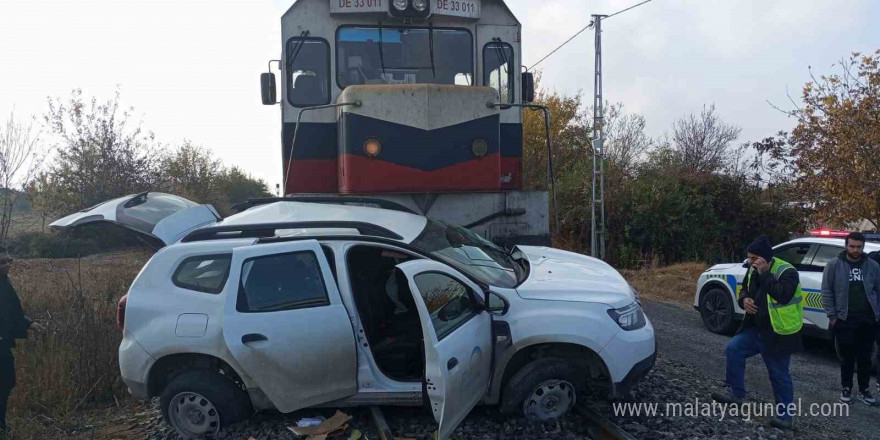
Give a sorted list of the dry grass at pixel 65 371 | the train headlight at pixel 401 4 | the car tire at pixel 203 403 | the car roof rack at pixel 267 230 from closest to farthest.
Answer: the car tire at pixel 203 403
the car roof rack at pixel 267 230
the dry grass at pixel 65 371
the train headlight at pixel 401 4

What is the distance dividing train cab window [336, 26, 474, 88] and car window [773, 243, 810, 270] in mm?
5137

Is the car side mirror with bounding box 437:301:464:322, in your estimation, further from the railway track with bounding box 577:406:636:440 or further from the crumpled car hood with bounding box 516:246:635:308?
the railway track with bounding box 577:406:636:440

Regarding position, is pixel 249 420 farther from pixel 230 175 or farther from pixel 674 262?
pixel 230 175

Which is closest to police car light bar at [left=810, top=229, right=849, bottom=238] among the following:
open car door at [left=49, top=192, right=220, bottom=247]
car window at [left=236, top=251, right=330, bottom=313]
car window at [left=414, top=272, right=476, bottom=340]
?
car window at [left=414, top=272, right=476, bottom=340]

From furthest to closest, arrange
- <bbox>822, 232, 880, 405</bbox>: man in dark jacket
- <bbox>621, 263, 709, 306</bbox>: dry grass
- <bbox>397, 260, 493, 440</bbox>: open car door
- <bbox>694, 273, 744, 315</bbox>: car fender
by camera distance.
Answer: <bbox>621, 263, 709, 306</bbox>: dry grass
<bbox>694, 273, 744, 315</bbox>: car fender
<bbox>822, 232, 880, 405</bbox>: man in dark jacket
<bbox>397, 260, 493, 440</bbox>: open car door

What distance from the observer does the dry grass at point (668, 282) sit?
40.6ft

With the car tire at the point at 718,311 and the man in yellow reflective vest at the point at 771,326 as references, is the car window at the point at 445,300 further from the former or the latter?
the car tire at the point at 718,311

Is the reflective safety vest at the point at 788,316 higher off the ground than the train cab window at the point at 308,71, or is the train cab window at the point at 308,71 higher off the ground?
the train cab window at the point at 308,71

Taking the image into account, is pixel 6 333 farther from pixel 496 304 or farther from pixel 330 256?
pixel 496 304

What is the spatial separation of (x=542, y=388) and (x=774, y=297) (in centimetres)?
211

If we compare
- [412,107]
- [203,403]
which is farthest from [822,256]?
[203,403]

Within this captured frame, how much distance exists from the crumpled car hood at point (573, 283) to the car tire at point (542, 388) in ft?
1.74

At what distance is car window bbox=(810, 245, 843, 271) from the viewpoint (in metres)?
7.89

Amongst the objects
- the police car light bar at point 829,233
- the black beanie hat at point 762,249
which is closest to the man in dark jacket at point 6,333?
the black beanie hat at point 762,249
